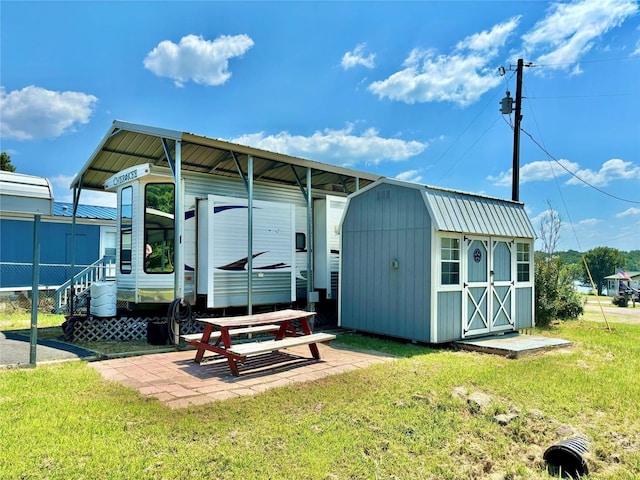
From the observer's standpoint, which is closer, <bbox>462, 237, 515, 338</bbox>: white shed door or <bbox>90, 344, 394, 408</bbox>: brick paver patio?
<bbox>90, 344, 394, 408</bbox>: brick paver patio

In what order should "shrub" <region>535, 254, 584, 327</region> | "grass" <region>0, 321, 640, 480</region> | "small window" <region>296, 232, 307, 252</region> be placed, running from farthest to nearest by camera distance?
"shrub" <region>535, 254, 584, 327</region>
"small window" <region>296, 232, 307, 252</region>
"grass" <region>0, 321, 640, 480</region>

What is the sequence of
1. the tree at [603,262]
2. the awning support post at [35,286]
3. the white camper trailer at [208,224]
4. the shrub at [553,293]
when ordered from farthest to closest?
the tree at [603,262], the shrub at [553,293], the white camper trailer at [208,224], the awning support post at [35,286]

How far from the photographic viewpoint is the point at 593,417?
420cm

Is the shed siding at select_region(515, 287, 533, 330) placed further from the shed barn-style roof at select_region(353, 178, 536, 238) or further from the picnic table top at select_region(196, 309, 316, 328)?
the picnic table top at select_region(196, 309, 316, 328)

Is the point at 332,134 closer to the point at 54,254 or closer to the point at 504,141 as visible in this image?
the point at 504,141

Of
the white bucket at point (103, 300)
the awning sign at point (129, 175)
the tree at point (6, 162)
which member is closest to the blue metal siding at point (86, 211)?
the awning sign at point (129, 175)

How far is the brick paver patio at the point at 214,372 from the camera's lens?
189 inches

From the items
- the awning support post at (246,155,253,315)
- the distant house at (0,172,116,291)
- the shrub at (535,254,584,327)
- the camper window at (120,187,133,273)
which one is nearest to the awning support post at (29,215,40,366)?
the camper window at (120,187,133,273)

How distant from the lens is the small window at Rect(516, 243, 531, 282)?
9.04 metres

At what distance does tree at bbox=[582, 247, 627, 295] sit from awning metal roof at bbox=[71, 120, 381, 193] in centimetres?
8696

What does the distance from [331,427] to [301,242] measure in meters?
6.35

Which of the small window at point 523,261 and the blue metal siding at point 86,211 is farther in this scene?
the blue metal siding at point 86,211

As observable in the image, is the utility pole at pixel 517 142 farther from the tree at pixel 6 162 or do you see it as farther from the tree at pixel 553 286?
the tree at pixel 6 162

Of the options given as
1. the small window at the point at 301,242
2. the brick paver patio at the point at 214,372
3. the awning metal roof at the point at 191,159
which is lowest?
the brick paver patio at the point at 214,372
